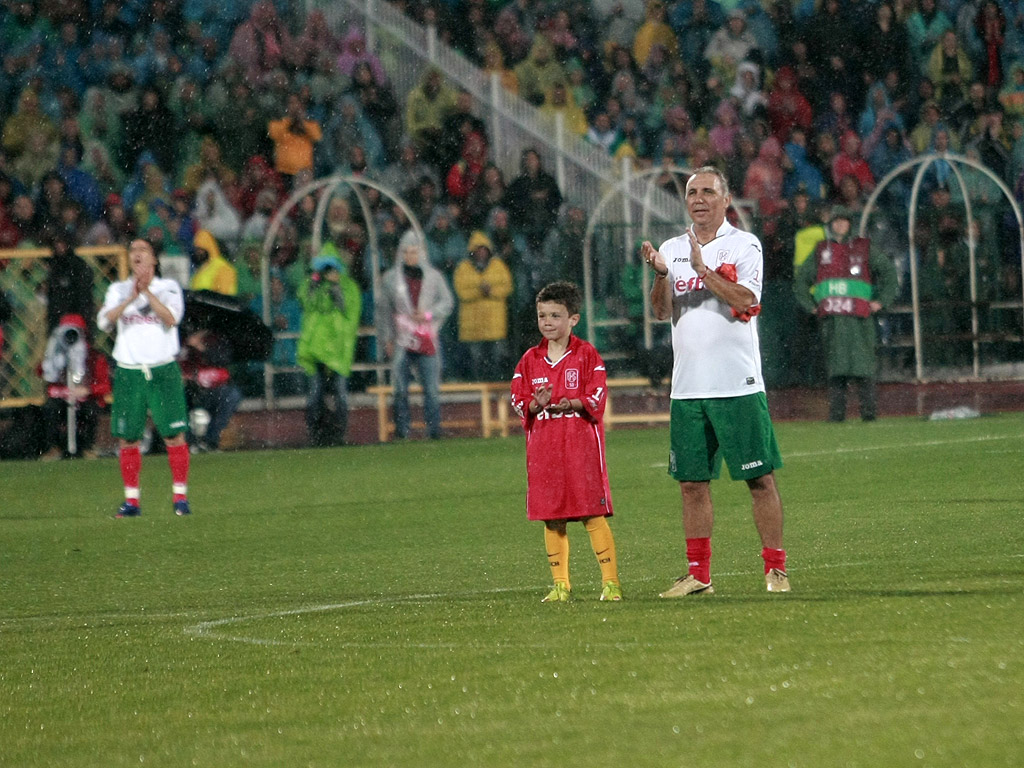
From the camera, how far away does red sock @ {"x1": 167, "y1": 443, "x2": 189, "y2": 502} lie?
49.5ft

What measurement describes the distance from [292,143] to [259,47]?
6.84 ft

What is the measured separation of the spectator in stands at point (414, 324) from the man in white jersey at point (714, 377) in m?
13.6

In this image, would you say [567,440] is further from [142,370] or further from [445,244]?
[445,244]

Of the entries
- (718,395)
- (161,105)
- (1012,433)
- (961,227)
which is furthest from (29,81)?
(718,395)

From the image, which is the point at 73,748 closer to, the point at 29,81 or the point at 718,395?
the point at 718,395

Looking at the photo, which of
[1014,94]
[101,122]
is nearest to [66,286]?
[101,122]

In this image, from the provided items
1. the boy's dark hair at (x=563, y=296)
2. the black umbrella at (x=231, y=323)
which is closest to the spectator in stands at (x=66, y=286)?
the black umbrella at (x=231, y=323)

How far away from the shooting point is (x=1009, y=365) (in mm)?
24750

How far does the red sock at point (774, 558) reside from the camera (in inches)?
344

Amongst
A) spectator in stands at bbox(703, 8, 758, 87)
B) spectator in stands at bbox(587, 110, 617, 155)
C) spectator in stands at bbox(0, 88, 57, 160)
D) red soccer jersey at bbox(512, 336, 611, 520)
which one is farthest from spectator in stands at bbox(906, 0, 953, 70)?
red soccer jersey at bbox(512, 336, 611, 520)

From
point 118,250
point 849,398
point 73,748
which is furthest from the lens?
point 849,398

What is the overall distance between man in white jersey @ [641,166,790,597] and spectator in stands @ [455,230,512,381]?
14786 millimetres

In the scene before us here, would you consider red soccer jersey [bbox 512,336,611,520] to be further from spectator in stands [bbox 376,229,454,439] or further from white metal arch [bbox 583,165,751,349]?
white metal arch [bbox 583,165,751,349]

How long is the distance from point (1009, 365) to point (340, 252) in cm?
866
